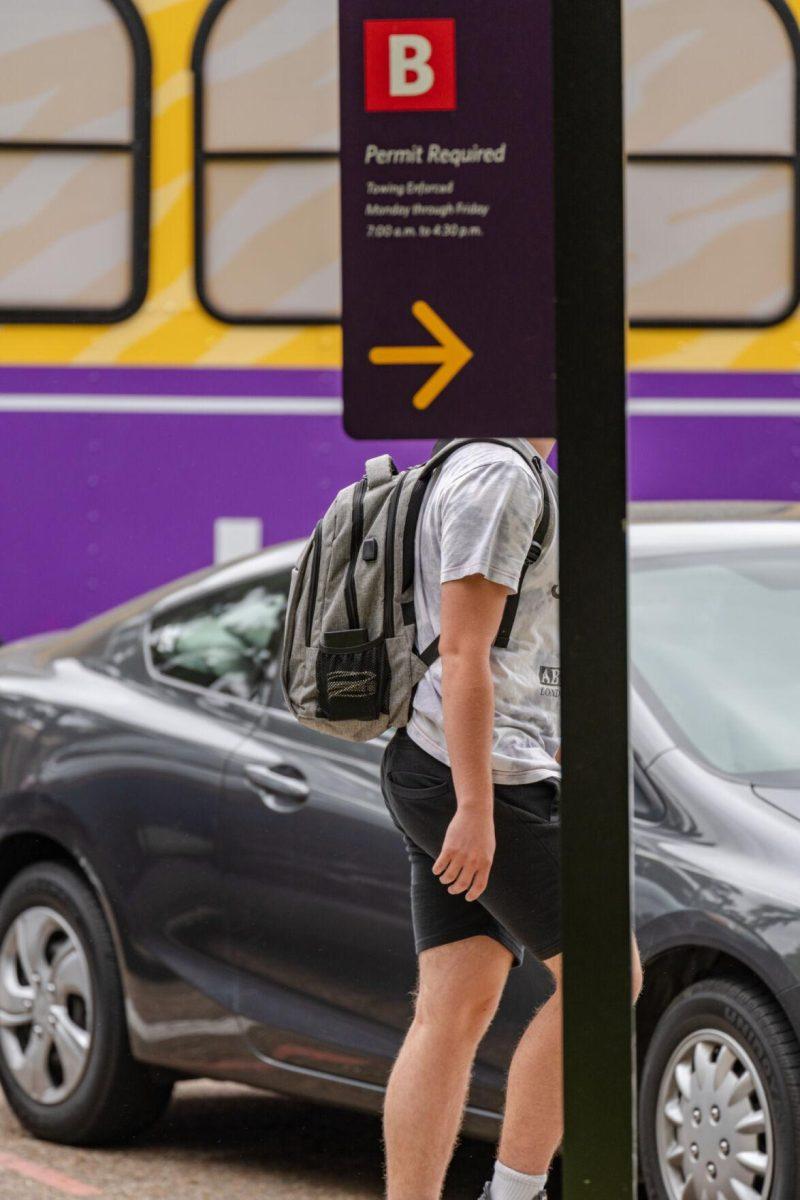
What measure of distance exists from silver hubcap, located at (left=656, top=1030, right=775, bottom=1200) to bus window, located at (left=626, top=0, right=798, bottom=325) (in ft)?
9.59

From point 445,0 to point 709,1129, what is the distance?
2.27 metres

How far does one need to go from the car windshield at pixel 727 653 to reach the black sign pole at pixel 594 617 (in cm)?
186

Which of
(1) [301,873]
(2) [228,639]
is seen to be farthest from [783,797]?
(2) [228,639]

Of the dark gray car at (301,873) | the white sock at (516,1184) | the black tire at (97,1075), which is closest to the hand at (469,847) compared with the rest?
the white sock at (516,1184)

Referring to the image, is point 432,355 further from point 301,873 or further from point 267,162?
point 267,162

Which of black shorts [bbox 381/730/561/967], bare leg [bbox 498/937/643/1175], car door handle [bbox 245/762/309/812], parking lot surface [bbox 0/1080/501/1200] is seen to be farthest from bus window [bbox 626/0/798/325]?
bare leg [bbox 498/937/643/1175]

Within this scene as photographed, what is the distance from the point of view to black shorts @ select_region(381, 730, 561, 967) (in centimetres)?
386

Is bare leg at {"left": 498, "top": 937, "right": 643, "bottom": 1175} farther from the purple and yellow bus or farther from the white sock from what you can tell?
the purple and yellow bus

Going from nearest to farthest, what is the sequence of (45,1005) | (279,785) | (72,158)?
(279,785), (45,1005), (72,158)

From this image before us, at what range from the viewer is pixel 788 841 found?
14.2 feet

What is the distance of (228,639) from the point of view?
5.72 metres

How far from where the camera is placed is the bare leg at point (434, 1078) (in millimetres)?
3818

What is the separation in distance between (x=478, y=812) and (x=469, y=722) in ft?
0.49

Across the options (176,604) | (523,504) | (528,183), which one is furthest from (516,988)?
(528,183)
